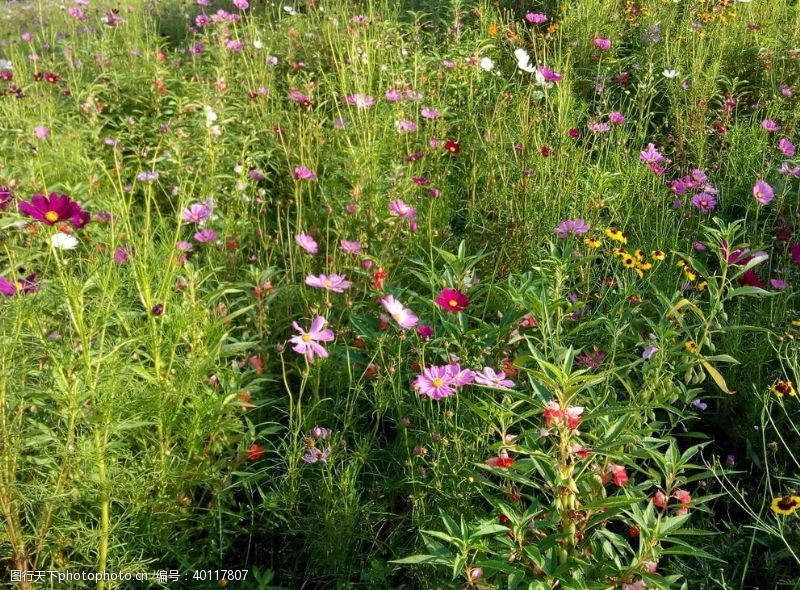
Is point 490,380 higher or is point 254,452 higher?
point 490,380

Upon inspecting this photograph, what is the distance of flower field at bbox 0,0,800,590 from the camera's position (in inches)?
54.4

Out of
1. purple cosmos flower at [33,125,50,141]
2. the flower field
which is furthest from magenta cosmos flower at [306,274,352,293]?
purple cosmos flower at [33,125,50,141]

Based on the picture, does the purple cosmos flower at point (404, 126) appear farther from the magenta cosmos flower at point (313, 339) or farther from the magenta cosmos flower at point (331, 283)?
the magenta cosmos flower at point (313, 339)

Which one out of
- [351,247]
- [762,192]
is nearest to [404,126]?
[351,247]

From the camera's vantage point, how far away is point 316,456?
1596 millimetres

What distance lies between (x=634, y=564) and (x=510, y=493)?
0.27 metres

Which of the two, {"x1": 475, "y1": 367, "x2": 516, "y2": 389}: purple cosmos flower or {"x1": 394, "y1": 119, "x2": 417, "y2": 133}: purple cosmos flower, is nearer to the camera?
{"x1": 475, "y1": 367, "x2": 516, "y2": 389}: purple cosmos flower

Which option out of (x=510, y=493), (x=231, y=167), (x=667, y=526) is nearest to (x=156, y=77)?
(x=231, y=167)

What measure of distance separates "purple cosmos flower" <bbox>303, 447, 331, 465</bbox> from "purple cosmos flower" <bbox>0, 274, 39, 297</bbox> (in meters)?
0.68

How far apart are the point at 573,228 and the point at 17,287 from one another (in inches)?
60.1

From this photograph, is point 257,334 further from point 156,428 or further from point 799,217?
point 799,217

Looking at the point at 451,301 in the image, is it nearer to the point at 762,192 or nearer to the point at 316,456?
the point at 316,456

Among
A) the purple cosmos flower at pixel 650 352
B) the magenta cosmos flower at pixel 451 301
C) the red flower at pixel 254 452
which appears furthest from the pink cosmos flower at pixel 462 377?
the red flower at pixel 254 452

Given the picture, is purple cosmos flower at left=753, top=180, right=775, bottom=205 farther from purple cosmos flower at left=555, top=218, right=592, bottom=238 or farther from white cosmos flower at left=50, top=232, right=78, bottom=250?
white cosmos flower at left=50, top=232, right=78, bottom=250
